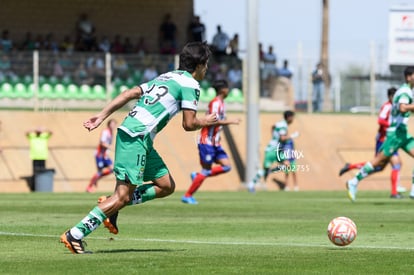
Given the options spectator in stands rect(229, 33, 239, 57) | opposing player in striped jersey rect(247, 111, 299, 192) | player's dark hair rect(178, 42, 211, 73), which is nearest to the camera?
player's dark hair rect(178, 42, 211, 73)

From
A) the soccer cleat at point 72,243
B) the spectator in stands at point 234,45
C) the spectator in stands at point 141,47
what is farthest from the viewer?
the spectator in stands at point 234,45

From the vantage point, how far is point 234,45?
45.4 metres

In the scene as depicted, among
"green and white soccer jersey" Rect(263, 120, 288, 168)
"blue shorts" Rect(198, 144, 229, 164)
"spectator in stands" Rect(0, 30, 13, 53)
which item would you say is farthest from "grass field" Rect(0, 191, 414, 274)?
"spectator in stands" Rect(0, 30, 13, 53)

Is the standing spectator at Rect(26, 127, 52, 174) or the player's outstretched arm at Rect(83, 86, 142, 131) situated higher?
the player's outstretched arm at Rect(83, 86, 142, 131)

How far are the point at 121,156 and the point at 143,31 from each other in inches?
1428

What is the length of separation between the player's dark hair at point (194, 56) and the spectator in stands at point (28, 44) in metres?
28.0

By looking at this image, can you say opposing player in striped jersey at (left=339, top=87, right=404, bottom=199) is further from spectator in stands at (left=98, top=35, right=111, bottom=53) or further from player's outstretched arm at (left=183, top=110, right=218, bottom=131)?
spectator in stands at (left=98, top=35, right=111, bottom=53)

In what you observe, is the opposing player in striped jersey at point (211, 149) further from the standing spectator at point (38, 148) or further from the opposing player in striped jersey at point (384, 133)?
the standing spectator at point (38, 148)

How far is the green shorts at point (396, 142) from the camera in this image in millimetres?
24219

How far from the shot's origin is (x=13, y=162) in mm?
35656

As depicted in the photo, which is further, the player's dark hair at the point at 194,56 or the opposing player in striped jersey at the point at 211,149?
the opposing player in striped jersey at the point at 211,149

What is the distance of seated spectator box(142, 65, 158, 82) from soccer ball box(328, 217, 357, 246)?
26188 millimetres

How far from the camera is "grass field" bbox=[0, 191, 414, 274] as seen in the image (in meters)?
11.6

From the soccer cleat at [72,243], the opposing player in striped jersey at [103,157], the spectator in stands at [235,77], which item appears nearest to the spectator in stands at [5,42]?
the opposing player in striped jersey at [103,157]
